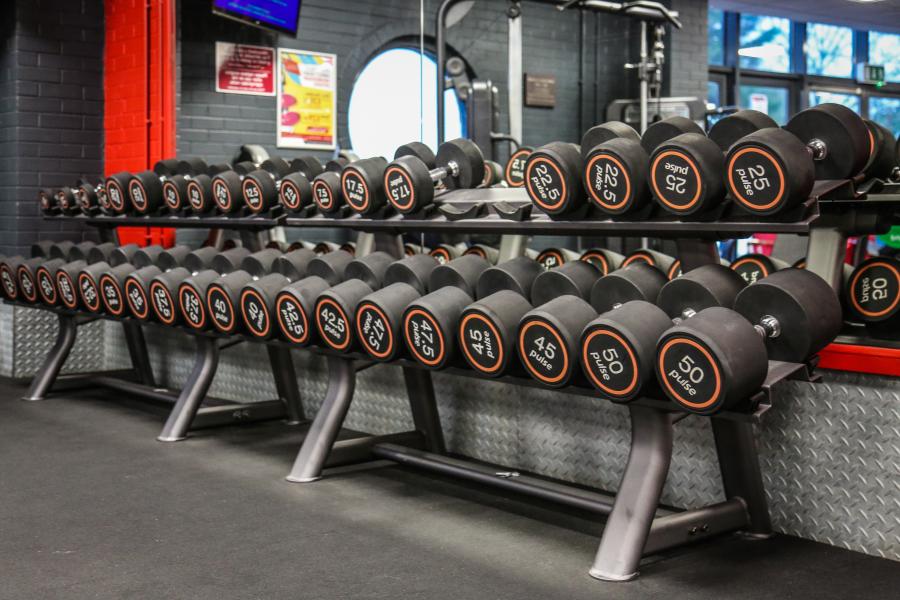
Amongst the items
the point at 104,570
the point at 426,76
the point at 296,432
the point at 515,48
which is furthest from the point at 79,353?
the point at 104,570

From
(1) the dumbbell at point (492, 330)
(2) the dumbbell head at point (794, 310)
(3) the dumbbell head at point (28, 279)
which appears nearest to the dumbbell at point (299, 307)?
(1) the dumbbell at point (492, 330)

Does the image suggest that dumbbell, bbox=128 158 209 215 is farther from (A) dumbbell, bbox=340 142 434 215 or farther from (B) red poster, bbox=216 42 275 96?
(A) dumbbell, bbox=340 142 434 215

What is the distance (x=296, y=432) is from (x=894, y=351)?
2.31 m

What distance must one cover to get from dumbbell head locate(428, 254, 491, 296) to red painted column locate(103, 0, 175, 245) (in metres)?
2.57

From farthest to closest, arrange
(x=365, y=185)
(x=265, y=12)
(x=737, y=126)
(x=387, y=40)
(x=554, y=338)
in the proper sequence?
(x=387, y=40) → (x=265, y=12) → (x=365, y=185) → (x=737, y=126) → (x=554, y=338)

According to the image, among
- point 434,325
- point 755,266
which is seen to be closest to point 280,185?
point 434,325

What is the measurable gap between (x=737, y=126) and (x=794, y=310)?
22.3 inches

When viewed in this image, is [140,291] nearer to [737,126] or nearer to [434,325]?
[434,325]

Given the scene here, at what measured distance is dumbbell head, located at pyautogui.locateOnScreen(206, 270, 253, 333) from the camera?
139 inches

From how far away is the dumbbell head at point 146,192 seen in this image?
4.39m

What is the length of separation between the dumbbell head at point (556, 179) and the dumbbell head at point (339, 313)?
710 mm

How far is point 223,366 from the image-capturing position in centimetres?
469

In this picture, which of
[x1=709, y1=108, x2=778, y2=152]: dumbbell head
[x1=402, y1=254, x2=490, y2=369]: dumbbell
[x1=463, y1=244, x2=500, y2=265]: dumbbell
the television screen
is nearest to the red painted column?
the television screen

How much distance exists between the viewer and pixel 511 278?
2.88 meters
